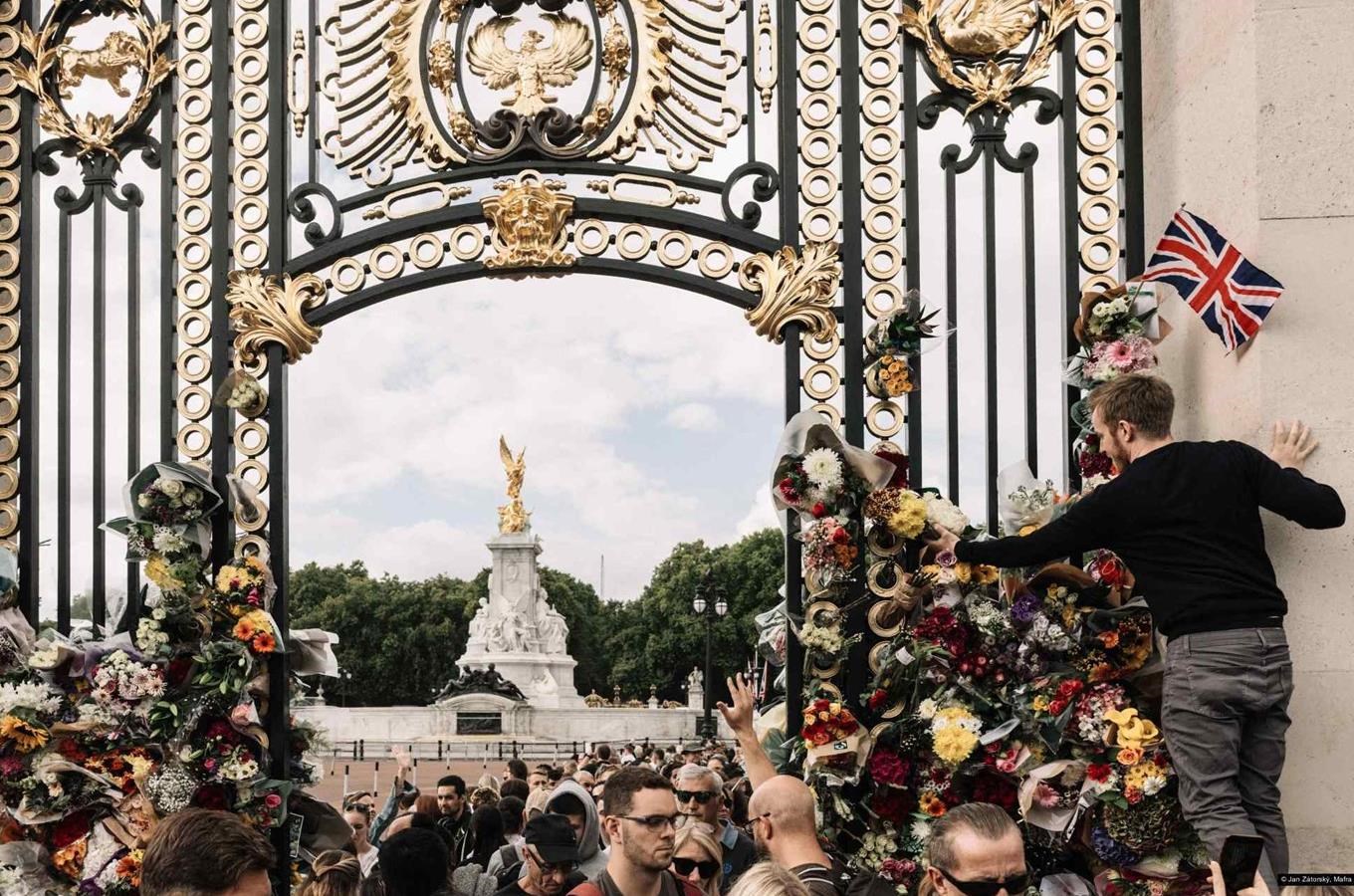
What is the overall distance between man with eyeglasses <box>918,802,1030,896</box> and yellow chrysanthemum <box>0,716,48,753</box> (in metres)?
4.99

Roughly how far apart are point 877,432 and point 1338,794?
2532 mm

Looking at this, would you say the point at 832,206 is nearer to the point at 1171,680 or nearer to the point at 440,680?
the point at 1171,680

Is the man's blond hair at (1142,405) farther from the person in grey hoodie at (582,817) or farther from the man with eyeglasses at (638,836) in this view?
the person in grey hoodie at (582,817)

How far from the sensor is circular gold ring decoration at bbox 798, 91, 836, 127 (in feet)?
25.3

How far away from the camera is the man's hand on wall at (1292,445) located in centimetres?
612

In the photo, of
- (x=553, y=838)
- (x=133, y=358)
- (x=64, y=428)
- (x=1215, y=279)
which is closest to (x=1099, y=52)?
(x=1215, y=279)

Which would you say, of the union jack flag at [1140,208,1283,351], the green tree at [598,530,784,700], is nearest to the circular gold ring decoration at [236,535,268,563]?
the union jack flag at [1140,208,1283,351]

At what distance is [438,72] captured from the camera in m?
7.81

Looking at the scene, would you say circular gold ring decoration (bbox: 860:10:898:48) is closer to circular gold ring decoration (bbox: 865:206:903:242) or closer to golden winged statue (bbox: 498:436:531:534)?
circular gold ring decoration (bbox: 865:206:903:242)

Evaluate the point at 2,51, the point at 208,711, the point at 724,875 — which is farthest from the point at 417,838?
the point at 2,51

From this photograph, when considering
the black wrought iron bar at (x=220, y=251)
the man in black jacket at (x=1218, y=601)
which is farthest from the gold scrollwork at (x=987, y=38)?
the black wrought iron bar at (x=220, y=251)

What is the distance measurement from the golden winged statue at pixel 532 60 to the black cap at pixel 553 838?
372cm

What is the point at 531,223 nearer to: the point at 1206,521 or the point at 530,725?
the point at 1206,521

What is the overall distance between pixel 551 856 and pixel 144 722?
2848 millimetres
